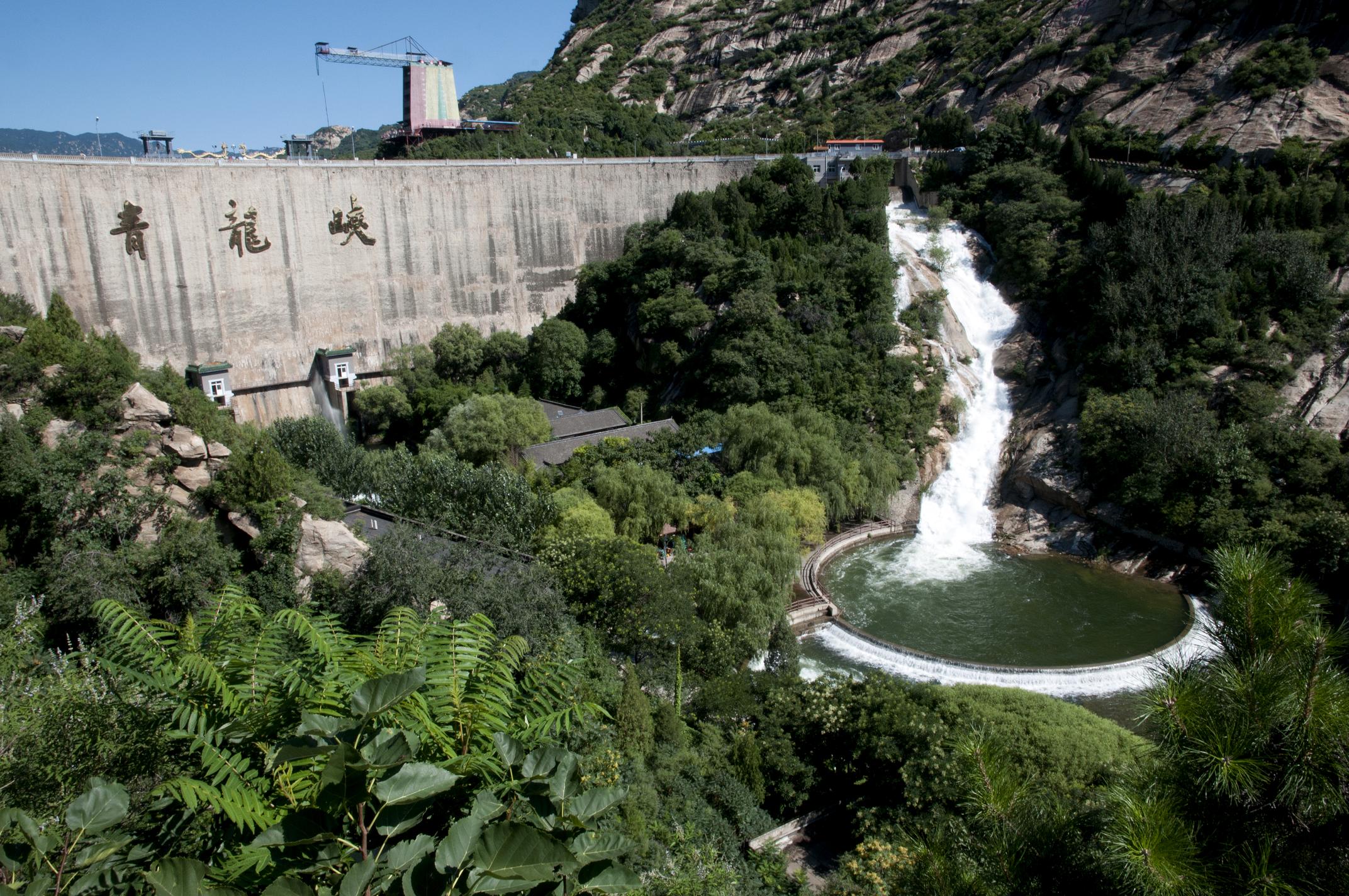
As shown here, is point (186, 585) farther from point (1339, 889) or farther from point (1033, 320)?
point (1033, 320)

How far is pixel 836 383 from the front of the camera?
27484 millimetres

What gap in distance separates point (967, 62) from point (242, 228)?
40.2 metres

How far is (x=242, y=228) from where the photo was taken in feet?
90.6

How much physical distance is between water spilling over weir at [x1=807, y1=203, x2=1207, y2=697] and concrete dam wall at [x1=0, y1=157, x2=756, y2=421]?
18257mm

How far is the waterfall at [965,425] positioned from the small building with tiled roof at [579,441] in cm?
848

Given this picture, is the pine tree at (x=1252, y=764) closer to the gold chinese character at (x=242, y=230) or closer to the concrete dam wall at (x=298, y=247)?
the concrete dam wall at (x=298, y=247)

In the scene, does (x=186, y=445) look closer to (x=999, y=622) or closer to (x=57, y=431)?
(x=57, y=431)

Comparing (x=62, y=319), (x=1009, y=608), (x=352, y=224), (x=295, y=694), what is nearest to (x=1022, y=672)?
(x=1009, y=608)

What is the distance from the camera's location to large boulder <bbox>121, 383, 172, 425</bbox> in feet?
57.6

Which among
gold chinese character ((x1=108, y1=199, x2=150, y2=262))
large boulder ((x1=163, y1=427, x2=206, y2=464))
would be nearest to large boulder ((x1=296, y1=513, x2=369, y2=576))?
large boulder ((x1=163, y1=427, x2=206, y2=464))

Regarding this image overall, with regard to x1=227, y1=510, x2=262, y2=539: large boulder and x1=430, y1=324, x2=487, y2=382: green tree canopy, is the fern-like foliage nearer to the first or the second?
x1=227, y1=510, x2=262, y2=539: large boulder

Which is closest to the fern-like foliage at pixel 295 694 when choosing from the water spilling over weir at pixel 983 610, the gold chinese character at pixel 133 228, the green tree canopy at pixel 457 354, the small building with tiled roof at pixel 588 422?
the water spilling over weir at pixel 983 610

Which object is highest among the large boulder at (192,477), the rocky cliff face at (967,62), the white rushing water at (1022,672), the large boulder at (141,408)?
the rocky cliff face at (967,62)

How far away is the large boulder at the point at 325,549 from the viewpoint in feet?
49.9
